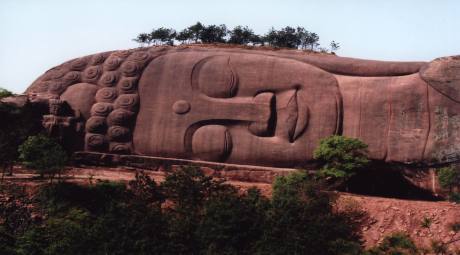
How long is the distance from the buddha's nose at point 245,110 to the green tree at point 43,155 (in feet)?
11.4

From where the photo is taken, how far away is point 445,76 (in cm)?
1734

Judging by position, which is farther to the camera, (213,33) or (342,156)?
(213,33)

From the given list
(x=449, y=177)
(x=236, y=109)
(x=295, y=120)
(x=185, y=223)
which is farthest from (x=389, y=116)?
(x=185, y=223)

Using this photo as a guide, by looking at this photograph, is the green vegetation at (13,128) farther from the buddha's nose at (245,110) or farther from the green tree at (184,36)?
the green tree at (184,36)

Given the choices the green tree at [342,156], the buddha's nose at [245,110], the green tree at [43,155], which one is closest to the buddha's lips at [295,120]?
the buddha's nose at [245,110]

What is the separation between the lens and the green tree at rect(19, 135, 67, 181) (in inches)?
623

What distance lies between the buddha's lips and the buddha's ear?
290 cm

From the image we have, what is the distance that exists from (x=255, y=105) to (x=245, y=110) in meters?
0.27

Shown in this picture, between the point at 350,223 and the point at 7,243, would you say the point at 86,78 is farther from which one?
the point at 350,223

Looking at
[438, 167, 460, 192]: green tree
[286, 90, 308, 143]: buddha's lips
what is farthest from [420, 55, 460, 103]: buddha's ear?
[286, 90, 308, 143]: buddha's lips

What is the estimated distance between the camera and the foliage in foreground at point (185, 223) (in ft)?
44.7

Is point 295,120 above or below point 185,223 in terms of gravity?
above

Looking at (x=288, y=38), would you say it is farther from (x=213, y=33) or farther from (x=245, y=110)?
(x=245, y=110)

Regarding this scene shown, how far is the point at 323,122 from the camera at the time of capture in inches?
690
